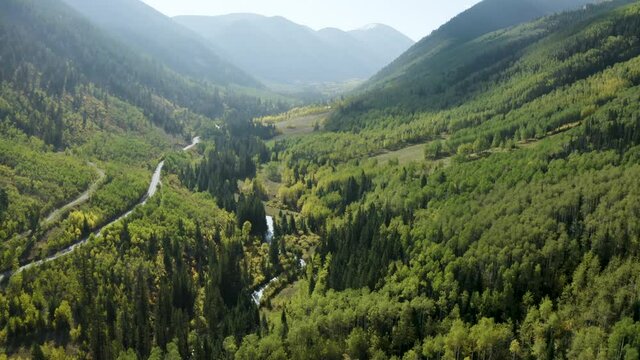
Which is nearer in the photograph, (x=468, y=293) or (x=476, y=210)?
(x=468, y=293)

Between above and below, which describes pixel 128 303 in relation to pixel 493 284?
below

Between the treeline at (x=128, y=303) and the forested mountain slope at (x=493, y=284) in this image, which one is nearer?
the forested mountain slope at (x=493, y=284)

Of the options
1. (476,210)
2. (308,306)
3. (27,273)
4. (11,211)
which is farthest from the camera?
(11,211)

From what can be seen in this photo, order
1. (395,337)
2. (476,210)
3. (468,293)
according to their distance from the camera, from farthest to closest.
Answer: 1. (476,210)
2. (468,293)
3. (395,337)

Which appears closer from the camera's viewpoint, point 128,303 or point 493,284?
point 493,284

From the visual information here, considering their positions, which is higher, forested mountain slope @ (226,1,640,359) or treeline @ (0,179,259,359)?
forested mountain slope @ (226,1,640,359)

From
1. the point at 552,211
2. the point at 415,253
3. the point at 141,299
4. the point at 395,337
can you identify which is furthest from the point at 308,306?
the point at 552,211

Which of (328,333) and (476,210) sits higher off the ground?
(476,210)

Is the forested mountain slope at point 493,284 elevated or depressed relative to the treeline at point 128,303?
elevated

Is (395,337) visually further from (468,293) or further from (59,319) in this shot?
(59,319)

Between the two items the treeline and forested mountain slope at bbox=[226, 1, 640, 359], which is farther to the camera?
the treeline

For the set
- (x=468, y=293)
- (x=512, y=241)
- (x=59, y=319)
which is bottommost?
(x=59, y=319)
